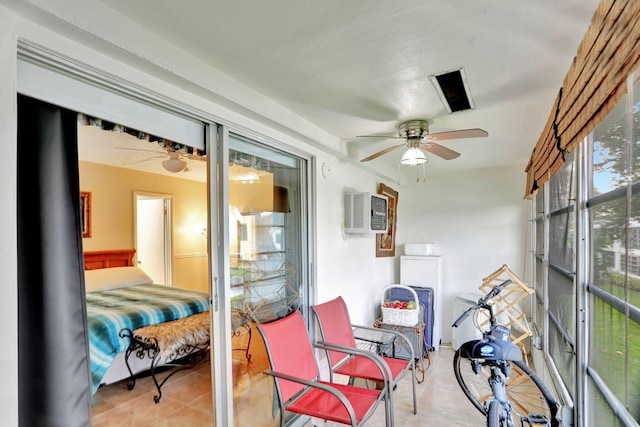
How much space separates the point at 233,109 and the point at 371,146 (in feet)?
5.44

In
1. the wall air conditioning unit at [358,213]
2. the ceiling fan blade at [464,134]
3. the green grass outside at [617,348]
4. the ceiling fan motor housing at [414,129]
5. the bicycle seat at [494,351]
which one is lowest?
the bicycle seat at [494,351]

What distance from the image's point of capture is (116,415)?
8.18ft

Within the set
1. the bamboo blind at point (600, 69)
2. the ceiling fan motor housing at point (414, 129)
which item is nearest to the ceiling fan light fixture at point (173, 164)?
the ceiling fan motor housing at point (414, 129)

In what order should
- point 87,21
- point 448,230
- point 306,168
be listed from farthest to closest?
point 448,230 → point 306,168 → point 87,21

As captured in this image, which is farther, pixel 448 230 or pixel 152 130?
pixel 448 230

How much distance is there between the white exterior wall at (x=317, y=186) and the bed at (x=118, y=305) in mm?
1458

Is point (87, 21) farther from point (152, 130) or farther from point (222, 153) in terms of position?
point (222, 153)

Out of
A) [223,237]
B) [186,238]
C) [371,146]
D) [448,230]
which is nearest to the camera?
[223,237]

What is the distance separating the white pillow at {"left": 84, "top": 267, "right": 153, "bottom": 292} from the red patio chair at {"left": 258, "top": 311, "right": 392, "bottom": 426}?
225 centimetres

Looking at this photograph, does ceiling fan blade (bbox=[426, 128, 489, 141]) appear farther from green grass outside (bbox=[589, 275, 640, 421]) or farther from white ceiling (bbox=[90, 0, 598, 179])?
green grass outside (bbox=[589, 275, 640, 421])

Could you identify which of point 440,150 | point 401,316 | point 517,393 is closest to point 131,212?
point 401,316

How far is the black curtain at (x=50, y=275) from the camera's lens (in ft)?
3.72

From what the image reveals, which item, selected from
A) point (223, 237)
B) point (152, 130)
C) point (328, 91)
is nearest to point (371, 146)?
point (328, 91)

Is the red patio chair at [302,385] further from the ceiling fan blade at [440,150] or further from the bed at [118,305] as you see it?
the ceiling fan blade at [440,150]
